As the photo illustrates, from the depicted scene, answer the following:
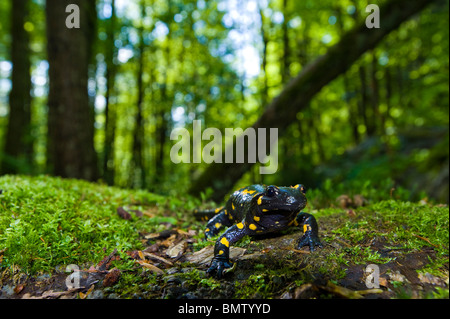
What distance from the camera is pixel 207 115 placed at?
13016 millimetres

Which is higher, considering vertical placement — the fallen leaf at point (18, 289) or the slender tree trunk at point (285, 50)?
the slender tree trunk at point (285, 50)

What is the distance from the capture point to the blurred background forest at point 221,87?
23.5ft

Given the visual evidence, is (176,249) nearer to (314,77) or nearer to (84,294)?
(84,294)

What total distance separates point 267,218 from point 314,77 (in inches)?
243

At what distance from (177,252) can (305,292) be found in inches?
61.9

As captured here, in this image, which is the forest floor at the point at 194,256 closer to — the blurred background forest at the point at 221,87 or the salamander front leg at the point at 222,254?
the salamander front leg at the point at 222,254

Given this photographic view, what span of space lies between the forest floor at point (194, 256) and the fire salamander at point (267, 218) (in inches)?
5.2

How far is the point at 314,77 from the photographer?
7949 mm

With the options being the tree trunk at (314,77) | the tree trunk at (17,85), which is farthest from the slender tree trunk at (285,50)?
the tree trunk at (17,85)

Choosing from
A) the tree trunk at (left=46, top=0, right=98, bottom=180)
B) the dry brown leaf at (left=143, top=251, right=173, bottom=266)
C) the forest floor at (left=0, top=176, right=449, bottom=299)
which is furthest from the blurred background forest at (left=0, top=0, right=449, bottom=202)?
the dry brown leaf at (left=143, top=251, right=173, bottom=266)

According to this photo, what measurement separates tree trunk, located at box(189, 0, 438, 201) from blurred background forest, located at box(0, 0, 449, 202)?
190 millimetres

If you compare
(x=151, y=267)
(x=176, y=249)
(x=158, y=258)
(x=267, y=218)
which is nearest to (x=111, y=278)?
(x=151, y=267)
